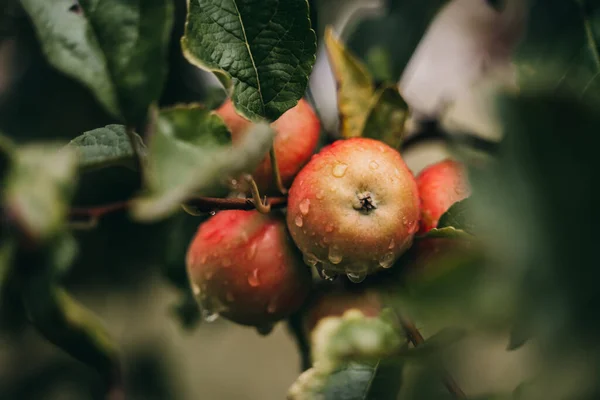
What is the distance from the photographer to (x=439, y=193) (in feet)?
1.88

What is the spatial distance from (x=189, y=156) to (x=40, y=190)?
9 cm

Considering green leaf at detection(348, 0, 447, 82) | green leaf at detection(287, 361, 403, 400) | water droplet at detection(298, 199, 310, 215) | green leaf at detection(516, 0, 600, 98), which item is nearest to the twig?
green leaf at detection(287, 361, 403, 400)

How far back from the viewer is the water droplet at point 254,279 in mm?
553

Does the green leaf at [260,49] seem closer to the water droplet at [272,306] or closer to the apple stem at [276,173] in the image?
the apple stem at [276,173]

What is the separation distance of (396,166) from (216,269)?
192 millimetres

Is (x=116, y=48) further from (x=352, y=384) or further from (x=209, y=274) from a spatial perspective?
(x=352, y=384)

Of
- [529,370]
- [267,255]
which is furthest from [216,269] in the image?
[529,370]

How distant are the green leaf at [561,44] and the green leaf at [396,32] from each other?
7.5 inches

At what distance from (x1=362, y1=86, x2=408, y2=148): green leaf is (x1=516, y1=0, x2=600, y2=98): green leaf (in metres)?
0.13

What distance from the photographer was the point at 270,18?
20.4 inches

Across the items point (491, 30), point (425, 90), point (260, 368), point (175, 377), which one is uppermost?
point (491, 30)

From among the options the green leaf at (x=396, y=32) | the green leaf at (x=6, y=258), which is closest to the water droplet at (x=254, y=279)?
the green leaf at (x=6, y=258)

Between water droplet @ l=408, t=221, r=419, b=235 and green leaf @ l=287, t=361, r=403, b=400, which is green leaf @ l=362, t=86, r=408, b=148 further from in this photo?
green leaf @ l=287, t=361, r=403, b=400

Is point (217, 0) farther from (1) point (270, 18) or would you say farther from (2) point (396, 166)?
(2) point (396, 166)
